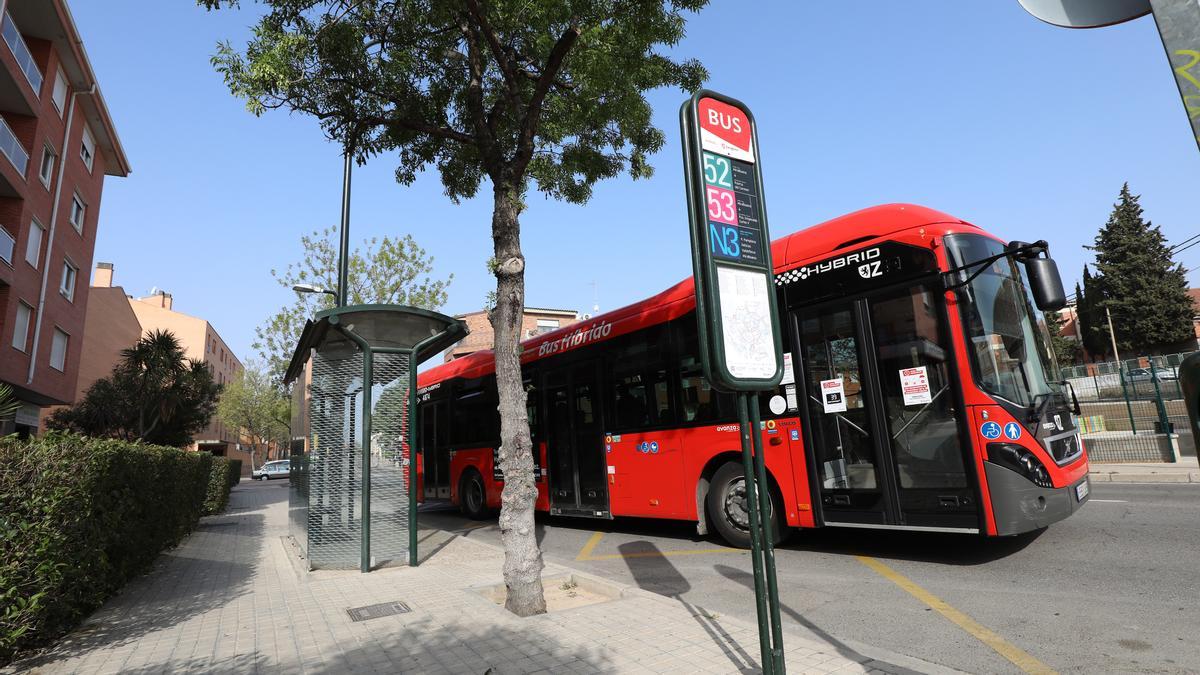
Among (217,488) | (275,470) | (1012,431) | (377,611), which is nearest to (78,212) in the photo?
(217,488)

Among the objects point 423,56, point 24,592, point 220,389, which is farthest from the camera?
point 220,389

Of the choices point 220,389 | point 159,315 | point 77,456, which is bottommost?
point 77,456

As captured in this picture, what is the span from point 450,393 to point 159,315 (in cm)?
5472

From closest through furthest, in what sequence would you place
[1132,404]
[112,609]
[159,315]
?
[112,609], [1132,404], [159,315]

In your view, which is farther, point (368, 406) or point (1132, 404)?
point (1132, 404)

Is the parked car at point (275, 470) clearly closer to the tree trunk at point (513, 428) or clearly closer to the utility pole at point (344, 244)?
the utility pole at point (344, 244)

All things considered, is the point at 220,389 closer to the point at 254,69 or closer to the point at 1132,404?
the point at 254,69

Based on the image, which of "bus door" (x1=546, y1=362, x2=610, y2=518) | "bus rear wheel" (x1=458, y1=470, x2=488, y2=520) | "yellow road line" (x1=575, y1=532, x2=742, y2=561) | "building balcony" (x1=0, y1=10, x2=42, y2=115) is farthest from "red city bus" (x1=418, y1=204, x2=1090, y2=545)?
"building balcony" (x1=0, y1=10, x2=42, y2=115)

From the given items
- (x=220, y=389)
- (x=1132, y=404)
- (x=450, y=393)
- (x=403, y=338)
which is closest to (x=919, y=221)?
(x=403, y=338)

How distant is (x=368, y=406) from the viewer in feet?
25.7

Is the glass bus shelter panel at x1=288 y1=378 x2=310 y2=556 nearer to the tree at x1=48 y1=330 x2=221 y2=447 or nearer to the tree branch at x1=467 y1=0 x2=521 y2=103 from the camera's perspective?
the tree branch at x1=467 y1=0 x2=521 y2=103

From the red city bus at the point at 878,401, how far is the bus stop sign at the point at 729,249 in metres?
3.72

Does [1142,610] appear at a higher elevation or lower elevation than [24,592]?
lower

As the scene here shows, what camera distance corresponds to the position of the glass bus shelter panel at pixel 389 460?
784 cm
